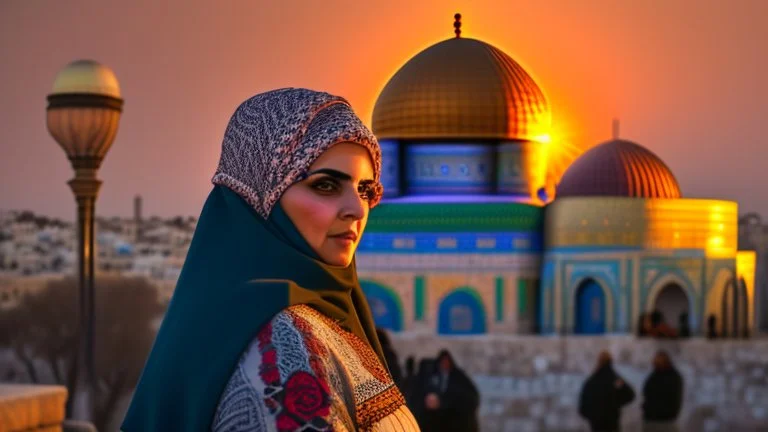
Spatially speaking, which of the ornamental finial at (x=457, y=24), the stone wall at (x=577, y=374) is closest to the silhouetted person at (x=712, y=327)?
the stone wall at (x=577, y=374)

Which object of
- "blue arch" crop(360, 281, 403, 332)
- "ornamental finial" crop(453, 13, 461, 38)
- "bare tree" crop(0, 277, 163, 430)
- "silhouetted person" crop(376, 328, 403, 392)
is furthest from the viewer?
"bare tree" crop(0, 277, 163, 430)

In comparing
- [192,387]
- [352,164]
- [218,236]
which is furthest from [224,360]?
[352,164]

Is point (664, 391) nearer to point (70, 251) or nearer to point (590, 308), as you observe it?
point (590, 308)

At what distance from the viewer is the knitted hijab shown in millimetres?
1310

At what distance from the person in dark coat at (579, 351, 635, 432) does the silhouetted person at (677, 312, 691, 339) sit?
2.53 feet

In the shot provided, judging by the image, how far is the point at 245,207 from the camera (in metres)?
1.42

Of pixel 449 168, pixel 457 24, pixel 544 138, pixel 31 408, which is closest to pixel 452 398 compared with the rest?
pixel 449 168

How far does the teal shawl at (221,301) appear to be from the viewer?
1300mm

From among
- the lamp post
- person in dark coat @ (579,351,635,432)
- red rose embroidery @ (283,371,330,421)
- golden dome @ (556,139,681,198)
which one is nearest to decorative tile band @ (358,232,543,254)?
Result: golden dome @ (556,139,681,198)

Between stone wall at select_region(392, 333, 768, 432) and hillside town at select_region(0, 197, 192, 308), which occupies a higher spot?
hillside town at select_region(0, 197, 192, 308)

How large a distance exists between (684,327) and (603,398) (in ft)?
3.68

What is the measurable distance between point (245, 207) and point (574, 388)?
11543mm

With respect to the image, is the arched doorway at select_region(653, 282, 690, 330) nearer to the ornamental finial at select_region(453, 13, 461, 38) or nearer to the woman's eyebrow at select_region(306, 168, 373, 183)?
the ornamental finial at select_region(453, 13, 461, 38)

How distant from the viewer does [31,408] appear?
12.8 ft
